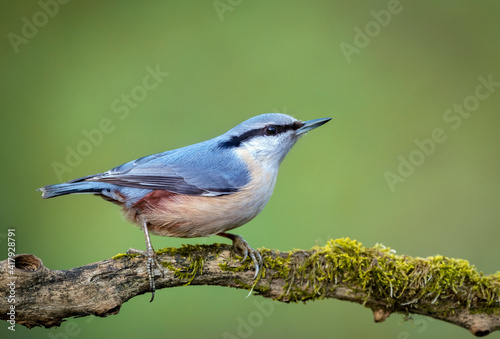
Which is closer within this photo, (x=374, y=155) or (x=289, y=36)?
(x=374, y=155)

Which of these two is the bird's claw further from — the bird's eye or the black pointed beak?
the black pointed beak

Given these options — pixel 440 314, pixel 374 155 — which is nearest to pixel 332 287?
pixel 440 314

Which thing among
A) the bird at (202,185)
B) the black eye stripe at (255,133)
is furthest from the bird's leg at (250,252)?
the black eye stripe at (255,133)

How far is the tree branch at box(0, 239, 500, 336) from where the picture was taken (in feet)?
9.89

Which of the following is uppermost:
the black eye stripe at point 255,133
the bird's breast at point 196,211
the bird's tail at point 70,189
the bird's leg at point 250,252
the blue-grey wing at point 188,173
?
the black eye stripe at point 255,133

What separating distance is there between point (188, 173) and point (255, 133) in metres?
0.56

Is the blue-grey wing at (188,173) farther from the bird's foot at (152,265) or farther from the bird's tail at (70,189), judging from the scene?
the bird's foot at (152,265)

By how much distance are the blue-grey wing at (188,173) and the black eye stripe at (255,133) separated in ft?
0.24

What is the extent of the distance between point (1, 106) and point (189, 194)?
9.64 feet

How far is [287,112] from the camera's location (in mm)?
5137

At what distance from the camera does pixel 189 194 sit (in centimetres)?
329

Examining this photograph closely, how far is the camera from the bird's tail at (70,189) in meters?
3.18

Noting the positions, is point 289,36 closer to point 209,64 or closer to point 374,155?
point 209,64

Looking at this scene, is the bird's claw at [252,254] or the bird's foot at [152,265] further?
the bird's claw at [252,254]
